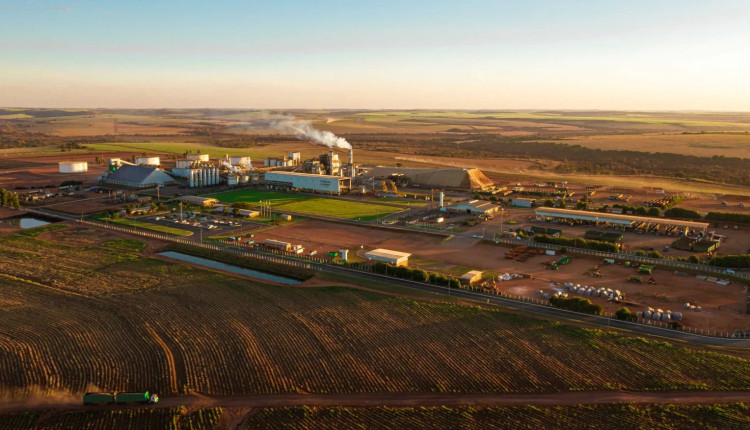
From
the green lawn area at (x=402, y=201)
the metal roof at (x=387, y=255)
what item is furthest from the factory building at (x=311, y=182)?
the metal roof at (x=387, y=255)

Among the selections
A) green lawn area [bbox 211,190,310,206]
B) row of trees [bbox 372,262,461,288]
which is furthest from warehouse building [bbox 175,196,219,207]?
row of trees [bbox 372,262,461,288]

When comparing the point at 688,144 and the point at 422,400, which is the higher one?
the point at 688,144

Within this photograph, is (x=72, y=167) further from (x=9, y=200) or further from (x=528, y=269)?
(x=528, y=269)

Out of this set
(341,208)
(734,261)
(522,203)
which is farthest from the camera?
(522,203)

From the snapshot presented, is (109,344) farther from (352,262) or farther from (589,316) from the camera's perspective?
(589,316)

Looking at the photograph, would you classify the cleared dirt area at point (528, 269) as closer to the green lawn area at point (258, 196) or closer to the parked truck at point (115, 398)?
the green lawn area at point (258, 196)

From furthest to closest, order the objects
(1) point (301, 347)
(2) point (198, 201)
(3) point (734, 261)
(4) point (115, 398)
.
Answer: (2) point (198, 201), (3) point (734, 261), (1) point (301, 347), (4) point (115, 398)

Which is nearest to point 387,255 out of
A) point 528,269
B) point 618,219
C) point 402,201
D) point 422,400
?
point 528,269

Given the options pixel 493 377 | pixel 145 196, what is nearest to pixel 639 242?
pixel 493 377
